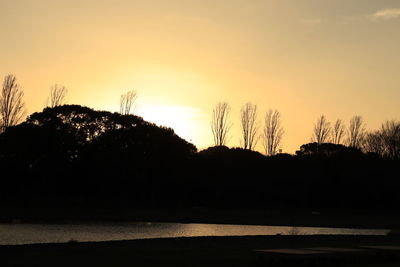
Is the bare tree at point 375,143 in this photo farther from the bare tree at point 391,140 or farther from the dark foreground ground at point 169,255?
the dark foreground ground at point 169,255

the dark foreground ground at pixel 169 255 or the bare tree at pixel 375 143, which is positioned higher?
the bare tree at pixel 375 143

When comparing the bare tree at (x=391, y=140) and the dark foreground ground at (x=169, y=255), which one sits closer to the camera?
the dark foreground ground at (x=169, y=255)

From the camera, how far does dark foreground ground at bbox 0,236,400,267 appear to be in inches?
552

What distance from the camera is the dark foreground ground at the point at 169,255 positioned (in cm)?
1402

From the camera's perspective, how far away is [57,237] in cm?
2344

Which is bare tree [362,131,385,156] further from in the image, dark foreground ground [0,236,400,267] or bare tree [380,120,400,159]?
dark foreground ground [0,236,400,267]

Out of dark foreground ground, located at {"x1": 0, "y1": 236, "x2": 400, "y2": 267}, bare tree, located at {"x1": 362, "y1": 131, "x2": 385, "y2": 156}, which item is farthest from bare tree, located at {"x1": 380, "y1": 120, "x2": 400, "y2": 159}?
dark foreground ground, located at {"x1": 0, "y1": 236, "x2": 400, "y2": 267}

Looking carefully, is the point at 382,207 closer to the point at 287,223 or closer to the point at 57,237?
the point at 287,223

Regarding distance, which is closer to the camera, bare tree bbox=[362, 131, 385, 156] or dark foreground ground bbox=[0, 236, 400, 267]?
dark foreground ground bbox=[0, 236, 400, 267]

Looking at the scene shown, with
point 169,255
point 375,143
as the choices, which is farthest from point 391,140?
point 169,255

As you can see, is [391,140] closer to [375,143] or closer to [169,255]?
[375,143]

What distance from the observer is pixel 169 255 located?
1575 cm

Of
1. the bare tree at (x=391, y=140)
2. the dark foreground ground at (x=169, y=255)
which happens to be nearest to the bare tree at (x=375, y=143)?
the bare tree at (x=391, y=140)

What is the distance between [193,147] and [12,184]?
17.8 metres
